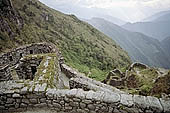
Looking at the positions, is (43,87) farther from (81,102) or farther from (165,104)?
(165,104)

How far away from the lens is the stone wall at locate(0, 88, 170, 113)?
427 cm

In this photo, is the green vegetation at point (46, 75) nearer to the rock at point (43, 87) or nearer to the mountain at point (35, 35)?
the rock at point (43, 87)

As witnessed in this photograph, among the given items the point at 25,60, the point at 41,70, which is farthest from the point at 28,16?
the point at 41,70

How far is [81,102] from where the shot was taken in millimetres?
4922

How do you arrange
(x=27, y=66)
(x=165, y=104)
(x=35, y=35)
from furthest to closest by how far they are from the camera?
1. (x=35, y=35)
2. (x=27, y=66)
3. (x=165, y=104)

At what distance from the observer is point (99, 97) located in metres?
4.73

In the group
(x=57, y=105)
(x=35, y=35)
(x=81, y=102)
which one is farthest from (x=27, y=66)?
(x=35, y=35)

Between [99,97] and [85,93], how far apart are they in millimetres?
562

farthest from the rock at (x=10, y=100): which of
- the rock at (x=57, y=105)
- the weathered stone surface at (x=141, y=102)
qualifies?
the weathered stone surface at (x=141, y=102)

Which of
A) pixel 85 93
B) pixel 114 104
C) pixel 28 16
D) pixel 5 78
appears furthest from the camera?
pixel 28 16

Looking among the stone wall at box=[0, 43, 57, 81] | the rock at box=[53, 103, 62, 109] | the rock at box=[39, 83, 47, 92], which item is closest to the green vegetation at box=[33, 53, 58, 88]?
the rock at box=[39, 83, 47, 92]

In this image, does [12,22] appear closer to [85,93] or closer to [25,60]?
[25,60]

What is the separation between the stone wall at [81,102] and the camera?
427cm

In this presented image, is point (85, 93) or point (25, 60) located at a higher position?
point (25, 60)
